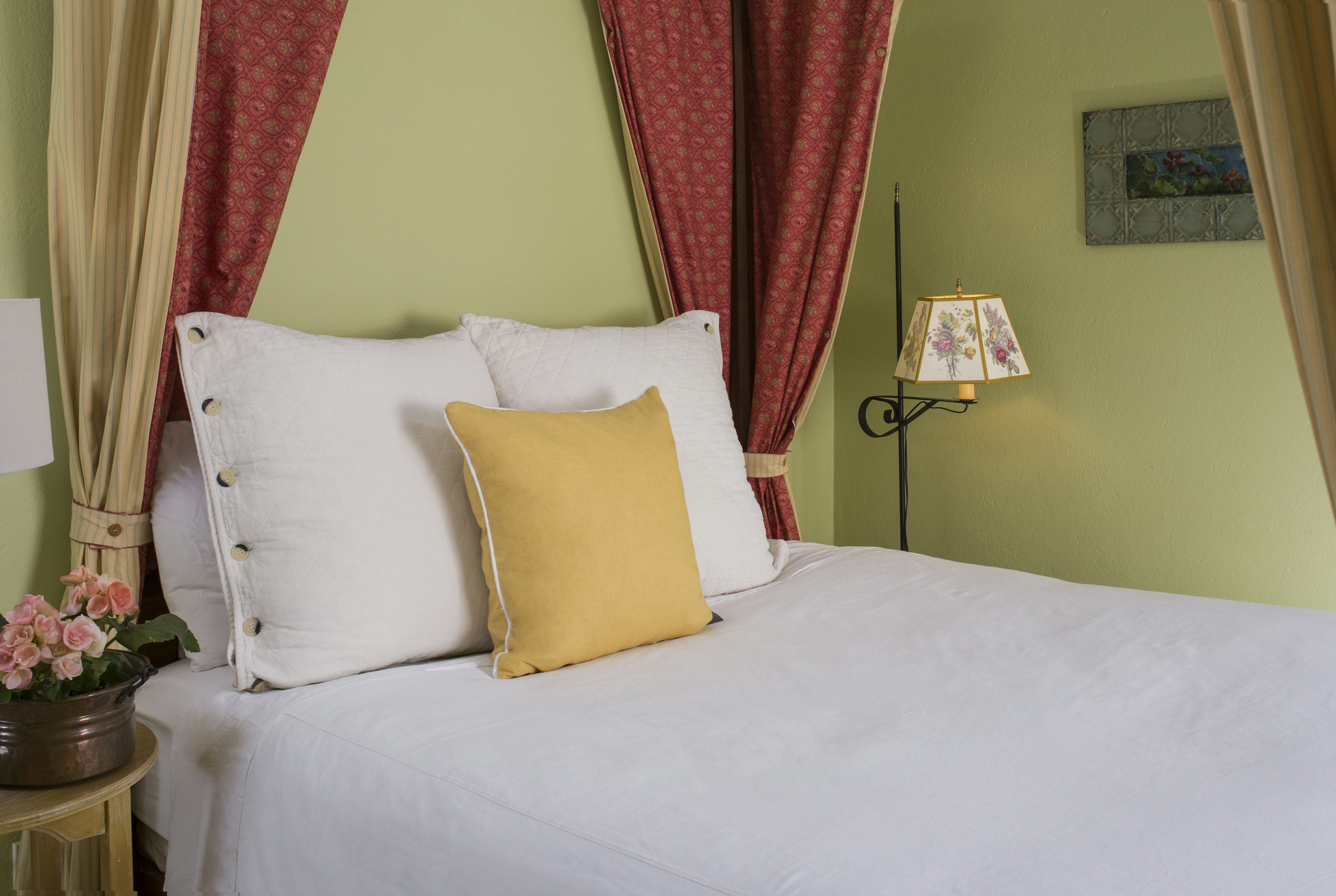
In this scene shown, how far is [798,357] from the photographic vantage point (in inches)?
112

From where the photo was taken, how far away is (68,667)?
4.10 feet

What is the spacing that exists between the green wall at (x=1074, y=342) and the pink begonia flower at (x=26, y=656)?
2618 millimetres

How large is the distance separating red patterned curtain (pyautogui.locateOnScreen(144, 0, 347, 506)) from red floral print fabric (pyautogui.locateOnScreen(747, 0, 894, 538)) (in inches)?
53.1

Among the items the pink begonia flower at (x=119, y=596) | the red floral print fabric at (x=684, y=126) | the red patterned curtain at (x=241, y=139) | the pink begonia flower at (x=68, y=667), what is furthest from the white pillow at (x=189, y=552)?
the red floral print fabric at (x=684, y=126)

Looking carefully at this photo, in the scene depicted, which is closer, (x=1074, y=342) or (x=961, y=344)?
(x=961, y=344)

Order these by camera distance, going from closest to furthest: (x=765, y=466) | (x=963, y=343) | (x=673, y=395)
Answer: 1. (x=673, y=395)
2. (x=963, y=343)
3. (x=765, y=466)

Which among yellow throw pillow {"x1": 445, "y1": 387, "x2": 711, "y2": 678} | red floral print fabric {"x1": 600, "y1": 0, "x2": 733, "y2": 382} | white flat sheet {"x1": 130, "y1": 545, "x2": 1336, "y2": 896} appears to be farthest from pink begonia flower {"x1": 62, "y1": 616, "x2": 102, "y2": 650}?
red floral print fabric {"x1": 600, "y1": 0, "x2": 733, "y2": 382}

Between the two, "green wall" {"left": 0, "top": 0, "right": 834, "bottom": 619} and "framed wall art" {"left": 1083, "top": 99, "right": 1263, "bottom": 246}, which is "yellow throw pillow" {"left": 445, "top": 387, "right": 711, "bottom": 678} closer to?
"green wall" {"left": 0, "top": 0, "right": 834, "bottom": 619}

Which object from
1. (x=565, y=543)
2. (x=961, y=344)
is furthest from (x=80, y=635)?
(x=961, y=344)

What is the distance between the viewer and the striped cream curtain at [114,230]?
1.66 metres

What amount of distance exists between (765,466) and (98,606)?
185cm

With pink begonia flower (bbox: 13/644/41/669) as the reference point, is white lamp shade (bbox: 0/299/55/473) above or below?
above

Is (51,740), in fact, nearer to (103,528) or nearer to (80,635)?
(80,635)

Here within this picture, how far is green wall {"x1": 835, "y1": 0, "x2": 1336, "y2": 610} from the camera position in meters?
2.68
